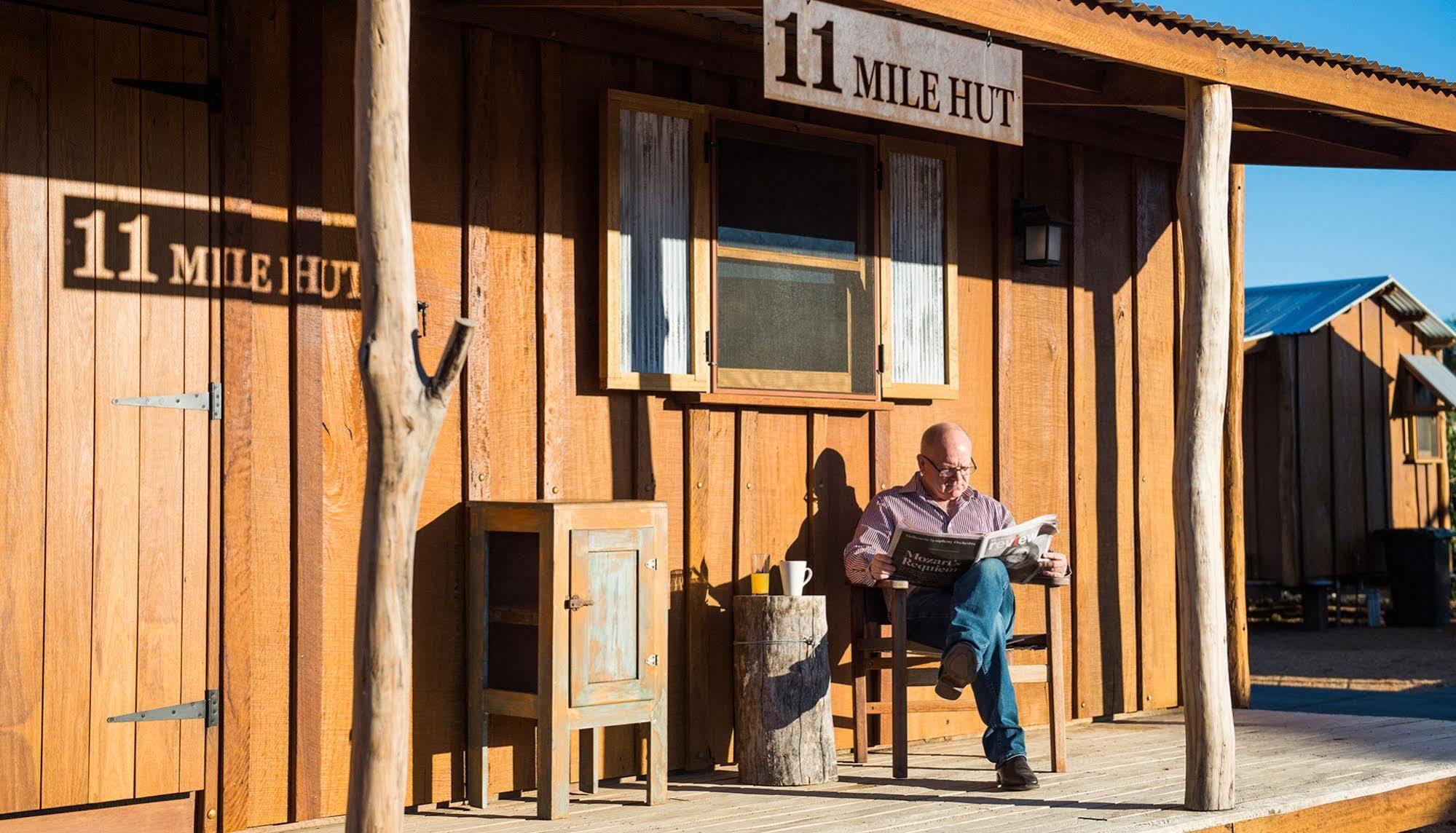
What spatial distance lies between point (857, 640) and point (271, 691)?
2208 millimetres

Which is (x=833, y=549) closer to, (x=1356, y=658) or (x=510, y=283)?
(x=510, y=283)

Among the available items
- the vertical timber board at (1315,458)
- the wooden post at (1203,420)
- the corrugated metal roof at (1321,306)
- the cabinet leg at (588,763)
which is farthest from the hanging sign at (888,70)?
the vertical timber board at (1315,458)

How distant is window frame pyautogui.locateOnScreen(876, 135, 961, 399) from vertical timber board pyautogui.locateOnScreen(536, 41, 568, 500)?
4.76 ft

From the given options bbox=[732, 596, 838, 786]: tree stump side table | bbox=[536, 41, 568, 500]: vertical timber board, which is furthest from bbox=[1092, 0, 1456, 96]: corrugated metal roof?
bbox=[732, 596, 838, 786]: tree stump side table

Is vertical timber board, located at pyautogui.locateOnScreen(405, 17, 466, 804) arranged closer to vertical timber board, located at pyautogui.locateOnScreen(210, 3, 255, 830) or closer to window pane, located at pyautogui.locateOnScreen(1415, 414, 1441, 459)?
vertical timber board, located at pyautogui.locateOnScreen(210, 3, 255, 830)

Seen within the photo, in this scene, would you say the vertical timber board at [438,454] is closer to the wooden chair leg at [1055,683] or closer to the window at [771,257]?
the window at [771,257]

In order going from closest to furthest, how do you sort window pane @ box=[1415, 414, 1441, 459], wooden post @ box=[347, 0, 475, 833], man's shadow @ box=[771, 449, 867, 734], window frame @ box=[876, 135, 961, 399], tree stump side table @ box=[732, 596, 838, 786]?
wooden post @ box=[347, 0, 475, 833], tree stump side table @ box=[732, 596, 838, 786], man's shadow @ box=[771, 449, 867, 734], window frame @ box=[876, 135, 961, 399], window pane @ box=[1415, 414, 1441, 459]

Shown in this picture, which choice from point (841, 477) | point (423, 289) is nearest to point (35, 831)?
point (423, 289)

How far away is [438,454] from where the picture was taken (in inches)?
213

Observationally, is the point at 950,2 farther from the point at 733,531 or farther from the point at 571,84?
the point at 733,531

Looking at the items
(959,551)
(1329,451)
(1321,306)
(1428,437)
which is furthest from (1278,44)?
(1428,437)

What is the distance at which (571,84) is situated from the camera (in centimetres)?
581

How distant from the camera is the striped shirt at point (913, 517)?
6113 mm

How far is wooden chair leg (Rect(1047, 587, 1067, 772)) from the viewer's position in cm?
594
